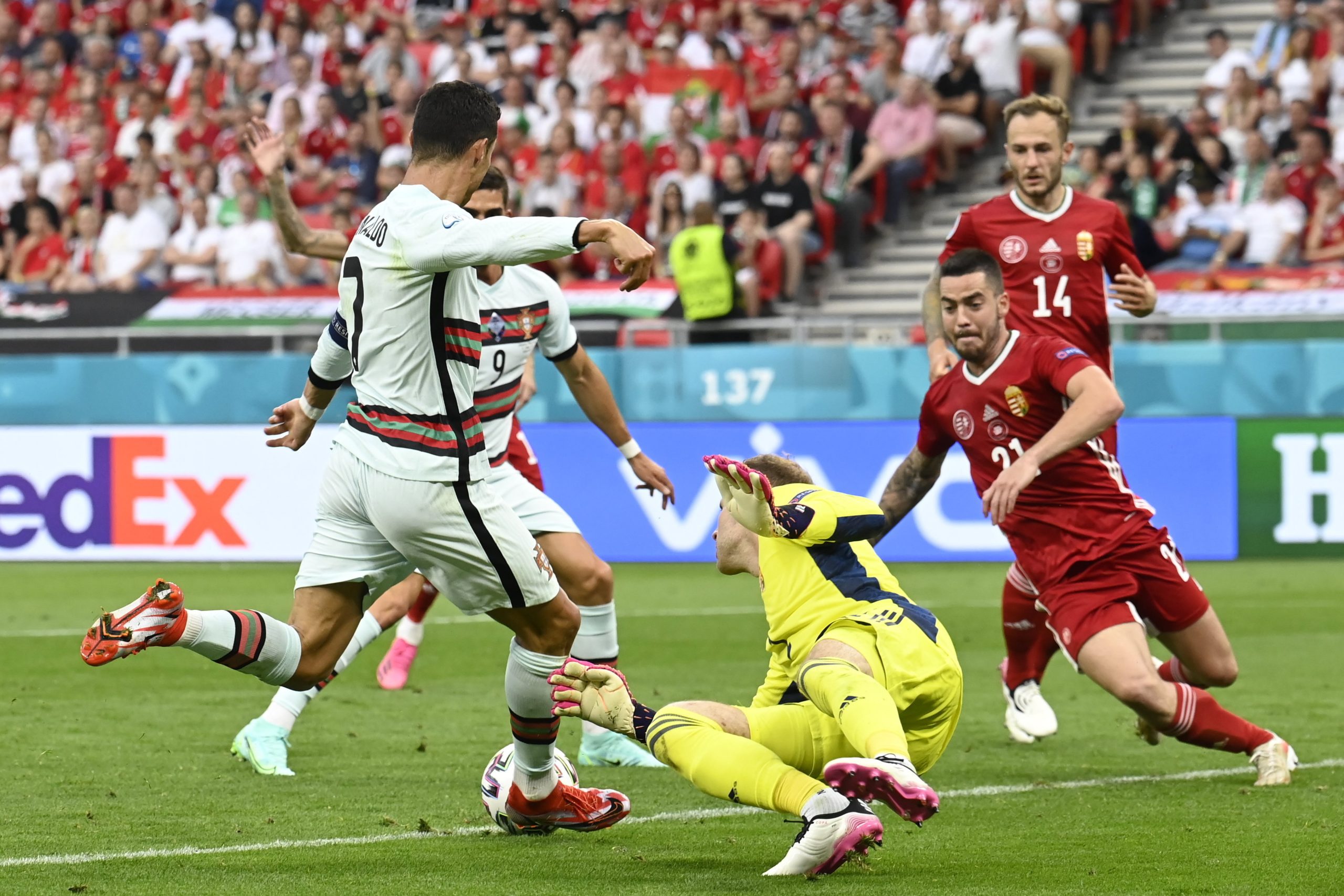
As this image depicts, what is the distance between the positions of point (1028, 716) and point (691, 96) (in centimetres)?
1381

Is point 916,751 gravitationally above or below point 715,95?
below

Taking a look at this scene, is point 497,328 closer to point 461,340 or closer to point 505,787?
point 461,340

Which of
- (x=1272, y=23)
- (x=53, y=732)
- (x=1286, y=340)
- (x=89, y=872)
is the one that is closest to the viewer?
(x=89, y=872)

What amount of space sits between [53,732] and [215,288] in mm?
11632

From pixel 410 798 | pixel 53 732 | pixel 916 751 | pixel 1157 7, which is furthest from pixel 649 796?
pixel 1157 7

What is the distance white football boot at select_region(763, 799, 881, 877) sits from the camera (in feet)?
15.0

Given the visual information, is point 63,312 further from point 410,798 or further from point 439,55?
point 410,798

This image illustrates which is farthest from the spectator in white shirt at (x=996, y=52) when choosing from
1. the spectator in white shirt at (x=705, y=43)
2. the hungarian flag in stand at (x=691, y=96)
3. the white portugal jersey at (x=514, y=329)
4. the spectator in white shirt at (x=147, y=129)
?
the white portugal jersey at (x=514, y=329)

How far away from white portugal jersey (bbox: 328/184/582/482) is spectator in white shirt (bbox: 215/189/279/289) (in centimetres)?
1465

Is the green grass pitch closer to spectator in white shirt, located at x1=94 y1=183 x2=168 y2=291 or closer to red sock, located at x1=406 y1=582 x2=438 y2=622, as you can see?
red sock, located at x1=406 y1=582 x2=438 y2=622

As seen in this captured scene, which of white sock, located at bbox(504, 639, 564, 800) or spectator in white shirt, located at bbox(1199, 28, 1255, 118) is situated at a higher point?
spectator in white shirt, located at bbox(1199, 28, 1255, 118)

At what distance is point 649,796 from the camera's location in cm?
634

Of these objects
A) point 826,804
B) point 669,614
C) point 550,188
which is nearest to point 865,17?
point 550,188

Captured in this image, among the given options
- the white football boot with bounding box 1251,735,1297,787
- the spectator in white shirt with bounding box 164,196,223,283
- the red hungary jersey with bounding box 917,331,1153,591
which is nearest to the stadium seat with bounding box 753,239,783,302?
the spectator in white shirt with bounding box 164,196,223,283
